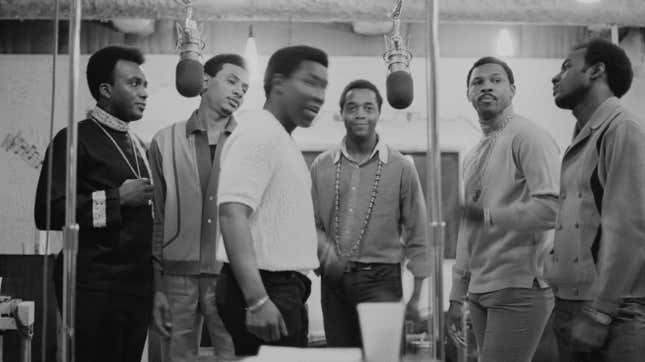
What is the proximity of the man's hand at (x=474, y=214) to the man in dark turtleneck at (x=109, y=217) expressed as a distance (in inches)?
52.3

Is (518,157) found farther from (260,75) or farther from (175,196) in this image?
(260,75)

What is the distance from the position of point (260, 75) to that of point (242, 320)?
390 cm

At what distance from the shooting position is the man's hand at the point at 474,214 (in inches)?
111

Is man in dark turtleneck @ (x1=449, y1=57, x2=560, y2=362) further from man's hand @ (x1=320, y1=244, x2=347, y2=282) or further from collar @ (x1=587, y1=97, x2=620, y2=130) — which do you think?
man's hand @ (x1=320, y1=244, x2=347, y2=282)

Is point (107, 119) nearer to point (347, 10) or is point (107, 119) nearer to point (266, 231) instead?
point (266, 231)

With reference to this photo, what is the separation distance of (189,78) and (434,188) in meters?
0.91

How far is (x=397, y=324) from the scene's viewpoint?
1382 mm

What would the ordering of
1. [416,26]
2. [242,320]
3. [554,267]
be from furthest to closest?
[416,26] < [554,267] < [242,320]

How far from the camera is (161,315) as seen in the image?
2734mm

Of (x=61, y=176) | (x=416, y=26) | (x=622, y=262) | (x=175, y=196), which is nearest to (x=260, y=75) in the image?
(x=416, y=26)

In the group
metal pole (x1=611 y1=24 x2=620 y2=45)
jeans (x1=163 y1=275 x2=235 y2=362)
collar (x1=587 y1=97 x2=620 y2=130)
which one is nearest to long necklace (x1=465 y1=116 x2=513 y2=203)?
collar (x1=587 y1=97 x2=620 y2=130)

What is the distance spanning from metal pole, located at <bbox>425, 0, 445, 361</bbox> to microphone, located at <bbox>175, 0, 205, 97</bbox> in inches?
31.6

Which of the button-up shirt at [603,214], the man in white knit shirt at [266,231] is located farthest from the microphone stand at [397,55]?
the button-up shirt at [603,214]

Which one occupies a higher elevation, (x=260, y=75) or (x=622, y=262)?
(x=260, y=75)
